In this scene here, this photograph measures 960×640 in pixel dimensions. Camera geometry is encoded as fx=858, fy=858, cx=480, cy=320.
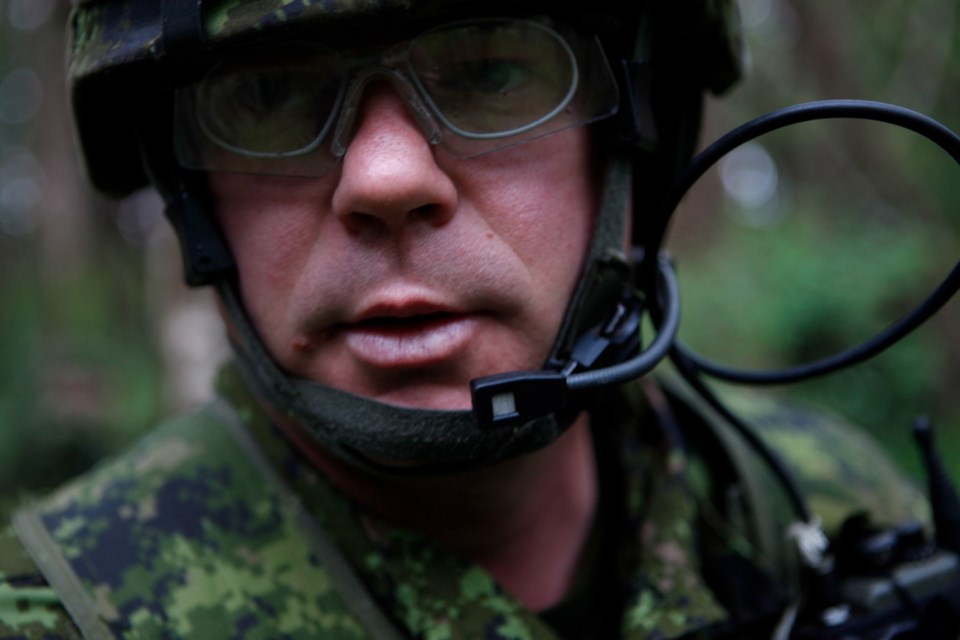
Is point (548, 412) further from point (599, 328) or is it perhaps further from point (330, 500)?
point (330, 500)

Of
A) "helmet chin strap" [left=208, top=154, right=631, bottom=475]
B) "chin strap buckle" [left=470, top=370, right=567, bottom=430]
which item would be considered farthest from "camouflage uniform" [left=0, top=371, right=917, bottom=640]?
"chin strap buckle" [left=470, top=370, right=567, bottom=430]

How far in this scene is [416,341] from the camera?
4.61 ft

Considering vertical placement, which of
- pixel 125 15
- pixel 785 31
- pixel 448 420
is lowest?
pixel 785 31

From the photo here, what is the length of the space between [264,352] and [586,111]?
29.1 inches

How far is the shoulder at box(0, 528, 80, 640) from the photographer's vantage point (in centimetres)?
140

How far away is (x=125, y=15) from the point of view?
152cm

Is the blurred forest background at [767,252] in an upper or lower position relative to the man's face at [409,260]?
lower

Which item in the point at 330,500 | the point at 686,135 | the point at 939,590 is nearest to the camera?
the point at 330,500

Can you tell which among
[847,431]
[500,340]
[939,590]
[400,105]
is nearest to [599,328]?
[500,340]

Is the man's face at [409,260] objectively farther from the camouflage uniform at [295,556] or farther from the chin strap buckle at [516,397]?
the camouflage uniform at [295,556]

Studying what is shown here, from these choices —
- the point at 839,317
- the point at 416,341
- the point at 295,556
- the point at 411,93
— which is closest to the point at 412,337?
the point at 416,341

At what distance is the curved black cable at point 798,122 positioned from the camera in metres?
1.40

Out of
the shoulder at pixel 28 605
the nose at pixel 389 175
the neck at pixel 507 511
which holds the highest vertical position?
the nose at pixel 389 175

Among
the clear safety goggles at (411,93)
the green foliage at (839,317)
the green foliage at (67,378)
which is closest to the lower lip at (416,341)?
the clear safety goggles at (411,93)
